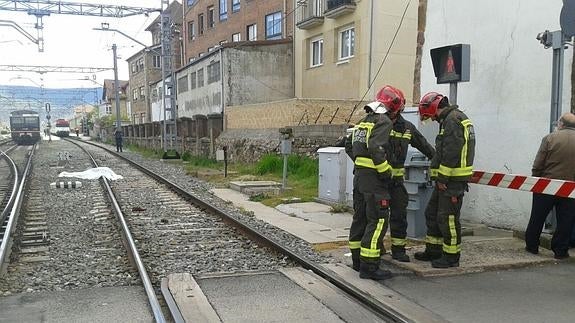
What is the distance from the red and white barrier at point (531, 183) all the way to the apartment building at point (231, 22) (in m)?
26.8

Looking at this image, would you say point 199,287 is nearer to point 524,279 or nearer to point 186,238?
point 186,238

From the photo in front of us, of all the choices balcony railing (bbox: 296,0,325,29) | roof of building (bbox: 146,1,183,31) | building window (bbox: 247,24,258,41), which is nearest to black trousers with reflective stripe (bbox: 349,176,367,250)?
balcony railing (bbox: 296,0,325,29)

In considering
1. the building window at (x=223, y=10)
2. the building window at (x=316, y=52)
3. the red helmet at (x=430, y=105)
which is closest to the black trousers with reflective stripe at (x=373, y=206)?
the red helmet at (x=430, y=105)

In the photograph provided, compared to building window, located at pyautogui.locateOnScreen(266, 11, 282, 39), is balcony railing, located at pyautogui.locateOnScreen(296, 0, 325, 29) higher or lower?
lower

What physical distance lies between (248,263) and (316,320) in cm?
224

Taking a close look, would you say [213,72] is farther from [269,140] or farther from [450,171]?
[450,171]

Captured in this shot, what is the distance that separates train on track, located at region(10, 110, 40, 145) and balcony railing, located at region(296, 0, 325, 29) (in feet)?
108

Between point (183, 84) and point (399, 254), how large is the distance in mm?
36733

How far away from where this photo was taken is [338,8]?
2319 cm

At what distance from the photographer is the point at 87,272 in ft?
21.2

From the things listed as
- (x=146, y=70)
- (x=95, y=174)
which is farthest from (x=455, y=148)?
(x=146, y=70)

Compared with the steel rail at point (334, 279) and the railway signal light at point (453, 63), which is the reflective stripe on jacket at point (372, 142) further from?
the railway signal light at point (453, 63)

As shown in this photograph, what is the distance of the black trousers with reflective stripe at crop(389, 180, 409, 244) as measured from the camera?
628 centimetres

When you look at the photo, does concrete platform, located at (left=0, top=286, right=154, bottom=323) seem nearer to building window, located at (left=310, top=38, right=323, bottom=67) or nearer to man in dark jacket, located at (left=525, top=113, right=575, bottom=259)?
man in dark jacket, located at (left=525, top=113, right=575, bottom=259)
